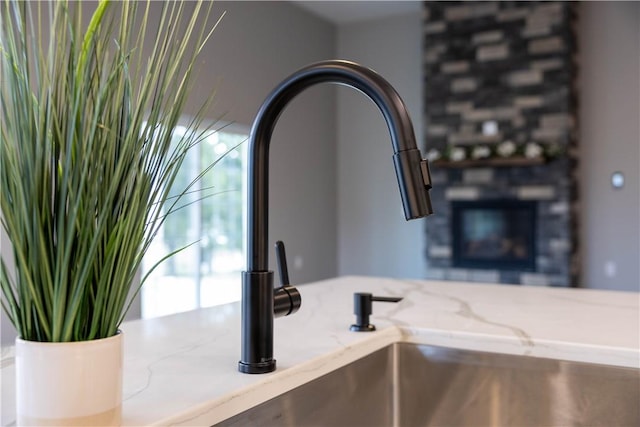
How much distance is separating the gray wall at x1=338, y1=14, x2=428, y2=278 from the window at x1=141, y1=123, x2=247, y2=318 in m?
1.36

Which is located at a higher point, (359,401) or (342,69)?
(342,69)

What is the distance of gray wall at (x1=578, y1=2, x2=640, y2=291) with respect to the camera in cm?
491

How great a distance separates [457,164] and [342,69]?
15.0ft

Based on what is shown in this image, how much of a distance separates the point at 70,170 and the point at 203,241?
4137 mm

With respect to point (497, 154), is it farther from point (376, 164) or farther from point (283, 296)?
point (283, 296)

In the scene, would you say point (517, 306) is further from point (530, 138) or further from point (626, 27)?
point (626, 27)

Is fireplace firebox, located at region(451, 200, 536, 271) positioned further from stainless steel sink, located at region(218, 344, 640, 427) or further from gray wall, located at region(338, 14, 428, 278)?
stainless steel sink, located at region(218, 344, 640, 427)

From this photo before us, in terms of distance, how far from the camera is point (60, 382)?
542 mm

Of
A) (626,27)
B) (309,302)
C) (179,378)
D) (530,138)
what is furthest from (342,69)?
(626,27)

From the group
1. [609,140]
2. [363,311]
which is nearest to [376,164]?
[609,140]

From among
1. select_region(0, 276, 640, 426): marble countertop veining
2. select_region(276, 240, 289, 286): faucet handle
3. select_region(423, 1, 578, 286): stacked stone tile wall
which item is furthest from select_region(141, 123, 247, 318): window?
select_region(276, 240, 289, 286): faucet handle

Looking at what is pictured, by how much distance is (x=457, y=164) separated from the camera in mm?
5188

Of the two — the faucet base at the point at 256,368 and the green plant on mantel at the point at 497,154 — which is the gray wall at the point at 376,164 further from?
the faucet base at the point at 256,368

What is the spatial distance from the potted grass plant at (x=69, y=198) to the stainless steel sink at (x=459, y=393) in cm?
32
